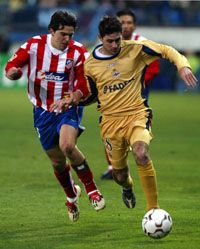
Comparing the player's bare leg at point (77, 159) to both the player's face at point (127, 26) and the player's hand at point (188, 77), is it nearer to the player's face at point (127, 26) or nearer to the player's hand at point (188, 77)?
the player's hand at point (188, 77)

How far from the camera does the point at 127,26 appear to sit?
505 inches

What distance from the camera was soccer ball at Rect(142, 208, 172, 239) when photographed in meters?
8.30

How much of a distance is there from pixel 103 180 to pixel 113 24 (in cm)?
453

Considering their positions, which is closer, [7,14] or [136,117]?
[136,117]

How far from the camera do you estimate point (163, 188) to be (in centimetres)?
1262

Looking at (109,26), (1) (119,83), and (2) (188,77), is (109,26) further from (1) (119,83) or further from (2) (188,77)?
(2) (188,77)

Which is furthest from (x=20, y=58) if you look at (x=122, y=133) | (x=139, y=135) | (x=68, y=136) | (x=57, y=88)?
(x=139, y=135)

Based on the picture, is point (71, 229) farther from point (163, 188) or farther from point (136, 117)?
point (163, 188)

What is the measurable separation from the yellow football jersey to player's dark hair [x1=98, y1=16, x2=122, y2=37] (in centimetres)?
35

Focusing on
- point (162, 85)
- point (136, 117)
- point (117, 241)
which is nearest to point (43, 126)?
point (136, 117)

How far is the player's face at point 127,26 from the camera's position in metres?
12.8

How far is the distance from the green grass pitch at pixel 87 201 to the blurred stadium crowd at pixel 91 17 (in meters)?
18.6

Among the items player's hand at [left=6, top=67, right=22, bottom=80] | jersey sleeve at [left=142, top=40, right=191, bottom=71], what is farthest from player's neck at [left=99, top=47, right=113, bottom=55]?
player's hand at [left=6, top=67, right=22, bottom=80]

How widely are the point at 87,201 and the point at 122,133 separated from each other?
7.05 feet
